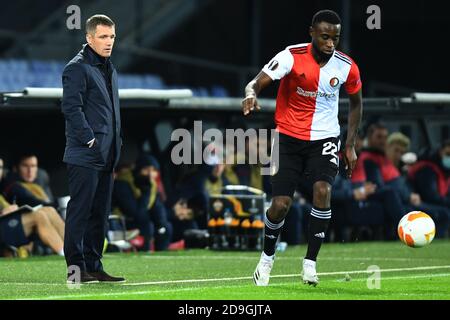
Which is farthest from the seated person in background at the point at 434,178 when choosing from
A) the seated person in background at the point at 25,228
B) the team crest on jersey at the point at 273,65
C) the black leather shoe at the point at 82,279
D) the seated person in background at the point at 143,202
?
the black leather shoe at the point at 82,279

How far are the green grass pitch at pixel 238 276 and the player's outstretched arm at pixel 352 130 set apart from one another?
964mm

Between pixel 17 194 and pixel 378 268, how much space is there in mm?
4396

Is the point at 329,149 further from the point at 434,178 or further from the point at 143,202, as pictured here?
the point at 434,178

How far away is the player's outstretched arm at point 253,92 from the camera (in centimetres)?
1021

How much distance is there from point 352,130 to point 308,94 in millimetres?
550

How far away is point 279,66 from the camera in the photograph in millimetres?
10844

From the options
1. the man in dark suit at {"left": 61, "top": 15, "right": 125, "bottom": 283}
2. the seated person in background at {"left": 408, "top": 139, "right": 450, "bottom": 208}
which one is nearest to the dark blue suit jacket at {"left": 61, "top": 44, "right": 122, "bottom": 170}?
the man in dark suit at {"left": 61, "top": 15, "right": 125, "bottom": 283}

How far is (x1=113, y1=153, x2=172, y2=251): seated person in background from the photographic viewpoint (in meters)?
17.1

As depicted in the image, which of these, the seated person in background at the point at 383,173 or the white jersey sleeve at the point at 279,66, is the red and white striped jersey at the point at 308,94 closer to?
the white jersey sleeve at the point at 279,66

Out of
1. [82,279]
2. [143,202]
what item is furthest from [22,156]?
[82,279]

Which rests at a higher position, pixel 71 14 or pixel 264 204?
pixel 71 14
